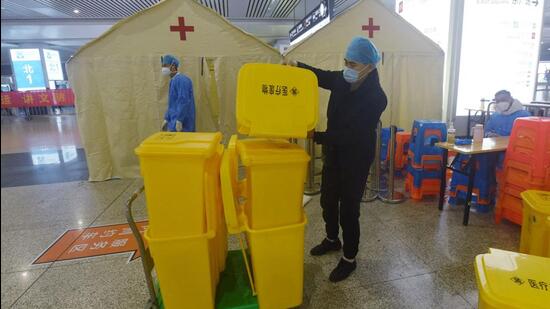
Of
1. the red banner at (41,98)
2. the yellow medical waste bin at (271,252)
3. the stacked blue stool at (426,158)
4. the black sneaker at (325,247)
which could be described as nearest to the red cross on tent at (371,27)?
the stacked blue stool at (426,158)

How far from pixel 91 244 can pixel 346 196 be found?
1.96 m

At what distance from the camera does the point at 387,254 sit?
83.9 inches

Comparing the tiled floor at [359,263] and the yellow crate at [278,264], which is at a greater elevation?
the yellow crate at [278,264]

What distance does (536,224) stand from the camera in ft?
5.76

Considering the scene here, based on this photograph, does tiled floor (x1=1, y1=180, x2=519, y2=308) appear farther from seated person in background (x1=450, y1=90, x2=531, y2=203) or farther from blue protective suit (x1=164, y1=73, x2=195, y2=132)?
blue protective suit (x1=164, y1=73, x2=195, y2=132)

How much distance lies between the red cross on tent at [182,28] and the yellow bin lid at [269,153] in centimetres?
263

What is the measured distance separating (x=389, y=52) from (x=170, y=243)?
11.9 ft

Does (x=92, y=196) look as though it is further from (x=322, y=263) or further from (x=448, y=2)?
(x=448, y=2)

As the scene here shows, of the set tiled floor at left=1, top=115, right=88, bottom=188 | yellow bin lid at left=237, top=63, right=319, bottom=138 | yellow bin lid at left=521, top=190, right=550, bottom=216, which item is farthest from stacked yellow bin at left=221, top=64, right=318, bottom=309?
tiled floor at left=1, top=115, right=88, bottom=188

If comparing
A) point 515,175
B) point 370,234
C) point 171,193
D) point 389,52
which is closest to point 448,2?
point 389,52

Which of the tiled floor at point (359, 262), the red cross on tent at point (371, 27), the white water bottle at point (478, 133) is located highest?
the red cross on tent at point (371, 27)

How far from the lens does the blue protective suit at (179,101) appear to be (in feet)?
10.6

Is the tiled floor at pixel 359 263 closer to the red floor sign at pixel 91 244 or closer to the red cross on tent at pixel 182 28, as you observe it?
the red floor sign at pixel 91 244

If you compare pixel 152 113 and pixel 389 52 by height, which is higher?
pixel 389 52
